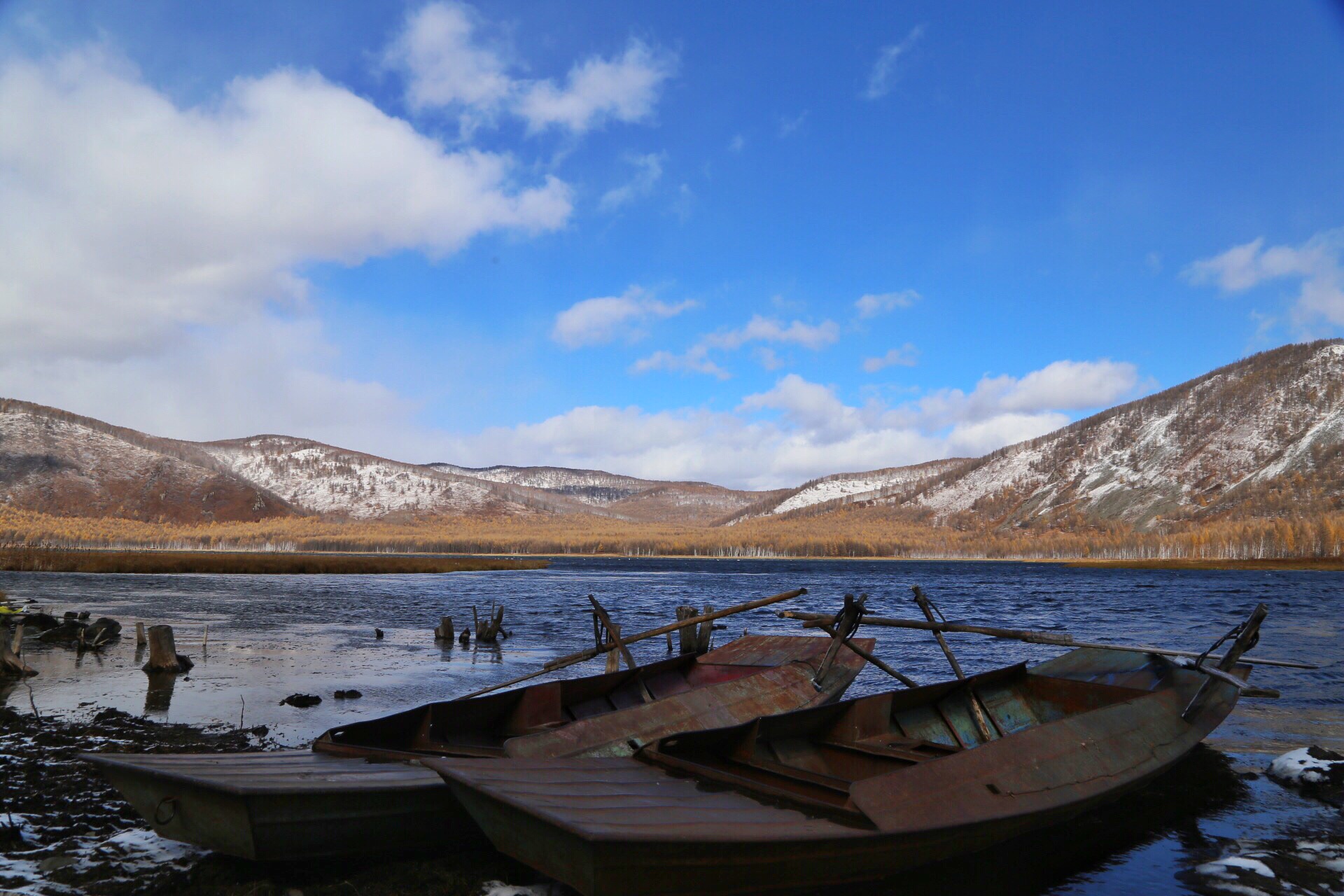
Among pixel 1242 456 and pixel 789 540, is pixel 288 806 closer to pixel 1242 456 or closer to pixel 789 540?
pixel 789 540

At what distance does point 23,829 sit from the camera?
786cm

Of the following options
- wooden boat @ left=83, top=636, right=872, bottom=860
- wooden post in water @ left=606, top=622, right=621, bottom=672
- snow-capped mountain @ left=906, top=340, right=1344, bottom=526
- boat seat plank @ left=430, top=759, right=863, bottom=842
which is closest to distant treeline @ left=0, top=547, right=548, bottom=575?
wooden post in water @ left=606, top=622, right=621, bottom=672

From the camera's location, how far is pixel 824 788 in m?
7.23

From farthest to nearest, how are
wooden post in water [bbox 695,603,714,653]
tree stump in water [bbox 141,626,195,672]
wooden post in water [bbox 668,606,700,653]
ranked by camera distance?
wooden post in water [bbox 695,603,714,653], wooden post in water [bbox 668,606,700,653], tree stump in water [bbox 141,626,195,672]

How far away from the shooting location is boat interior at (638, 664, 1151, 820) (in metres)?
7.21

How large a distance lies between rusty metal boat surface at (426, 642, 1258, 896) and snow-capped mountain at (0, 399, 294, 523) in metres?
198

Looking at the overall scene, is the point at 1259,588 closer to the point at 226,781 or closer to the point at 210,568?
the point at 226,781

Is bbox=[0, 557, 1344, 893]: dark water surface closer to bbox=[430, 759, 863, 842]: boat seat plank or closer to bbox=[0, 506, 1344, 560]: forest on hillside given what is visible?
bbox=[430, 759, 863, 842]: boat seat plank

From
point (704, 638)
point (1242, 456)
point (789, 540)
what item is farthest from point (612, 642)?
point (1242, 456)

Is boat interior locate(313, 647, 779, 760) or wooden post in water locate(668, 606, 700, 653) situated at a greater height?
boat interior locate(313, 647, 779, 760)

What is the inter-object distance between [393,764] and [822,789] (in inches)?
162

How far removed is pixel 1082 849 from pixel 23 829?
11.2 m

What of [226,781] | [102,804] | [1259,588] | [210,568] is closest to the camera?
[226,781]

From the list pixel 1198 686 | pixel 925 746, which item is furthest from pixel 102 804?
pixel 1198 686
